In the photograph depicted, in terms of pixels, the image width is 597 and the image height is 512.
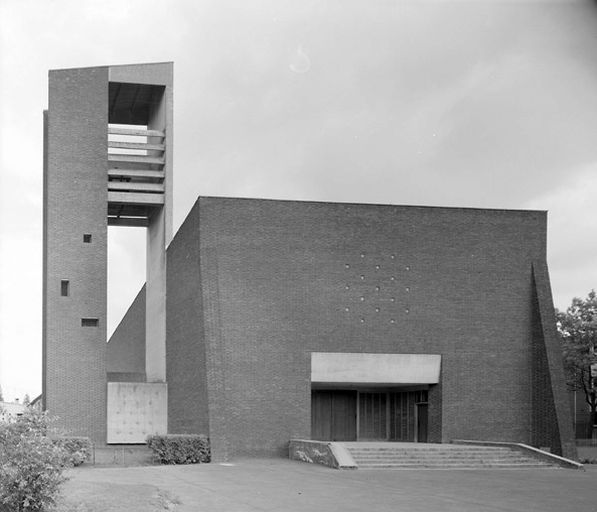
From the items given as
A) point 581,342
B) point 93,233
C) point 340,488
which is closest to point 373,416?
point 93,233

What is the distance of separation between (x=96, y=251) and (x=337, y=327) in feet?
40.1

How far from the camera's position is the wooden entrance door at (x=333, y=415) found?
117 ft

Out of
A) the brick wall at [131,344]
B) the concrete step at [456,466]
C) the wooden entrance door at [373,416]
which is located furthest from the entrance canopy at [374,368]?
the brick wall at [131,344]

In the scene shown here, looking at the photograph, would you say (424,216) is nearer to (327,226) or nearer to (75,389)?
(327,226)

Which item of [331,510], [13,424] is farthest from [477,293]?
[13,424]

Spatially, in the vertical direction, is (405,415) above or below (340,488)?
below

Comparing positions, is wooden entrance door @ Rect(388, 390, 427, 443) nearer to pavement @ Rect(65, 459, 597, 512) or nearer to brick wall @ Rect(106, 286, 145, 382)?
pavement @ Rect(65, 459, 597, 512)

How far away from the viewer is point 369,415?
3653cm

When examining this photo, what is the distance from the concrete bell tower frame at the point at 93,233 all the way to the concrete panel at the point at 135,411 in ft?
0.14

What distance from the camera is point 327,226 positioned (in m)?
34.0

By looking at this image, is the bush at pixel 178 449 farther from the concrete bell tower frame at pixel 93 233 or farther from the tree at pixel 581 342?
the tree at pixel 581 342

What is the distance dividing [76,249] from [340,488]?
22.3 m

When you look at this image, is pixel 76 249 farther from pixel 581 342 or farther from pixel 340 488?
pixel 581 342

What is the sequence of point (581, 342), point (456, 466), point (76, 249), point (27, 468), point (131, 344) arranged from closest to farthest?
point (27, 468) → point (456, 466) → point (76, 249) → point (131, 344) → point (581, 342)
